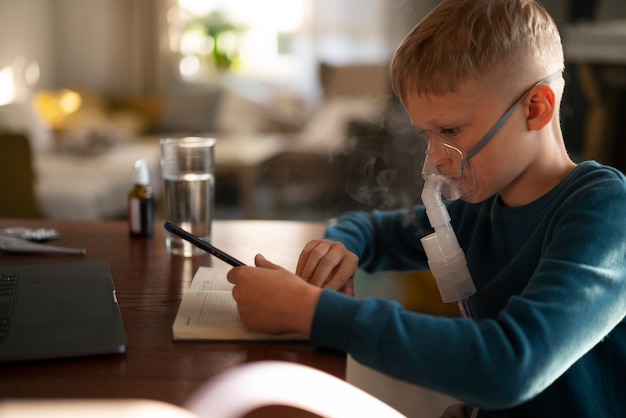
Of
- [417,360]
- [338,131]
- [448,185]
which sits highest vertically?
[448,185]

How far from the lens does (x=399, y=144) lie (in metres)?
2.53

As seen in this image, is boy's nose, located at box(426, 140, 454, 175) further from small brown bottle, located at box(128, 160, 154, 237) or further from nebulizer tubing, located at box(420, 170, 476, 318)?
small brown bottle, located at box(128, 160, 154, 237)

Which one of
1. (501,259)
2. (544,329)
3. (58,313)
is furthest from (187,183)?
(544,329)

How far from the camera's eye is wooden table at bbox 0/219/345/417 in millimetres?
737

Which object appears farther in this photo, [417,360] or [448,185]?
[448,185]

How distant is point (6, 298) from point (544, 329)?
667mm

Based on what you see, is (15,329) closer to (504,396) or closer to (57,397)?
(57,397)

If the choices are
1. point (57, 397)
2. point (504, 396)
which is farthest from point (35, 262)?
point (504, 396)

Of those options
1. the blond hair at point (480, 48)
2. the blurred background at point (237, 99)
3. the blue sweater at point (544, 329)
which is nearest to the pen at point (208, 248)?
the blue sweater at point (544, 329)

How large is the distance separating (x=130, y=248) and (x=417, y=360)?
0.71 m

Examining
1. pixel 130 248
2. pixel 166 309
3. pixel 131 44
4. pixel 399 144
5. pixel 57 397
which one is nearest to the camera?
pixel 57 397

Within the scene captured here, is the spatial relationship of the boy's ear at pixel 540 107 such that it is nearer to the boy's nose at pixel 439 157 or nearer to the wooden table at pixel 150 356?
the boy's nose at pixel 439 157

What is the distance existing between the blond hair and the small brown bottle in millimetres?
587

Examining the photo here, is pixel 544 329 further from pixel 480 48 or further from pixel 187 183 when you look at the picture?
pixel 187 183
